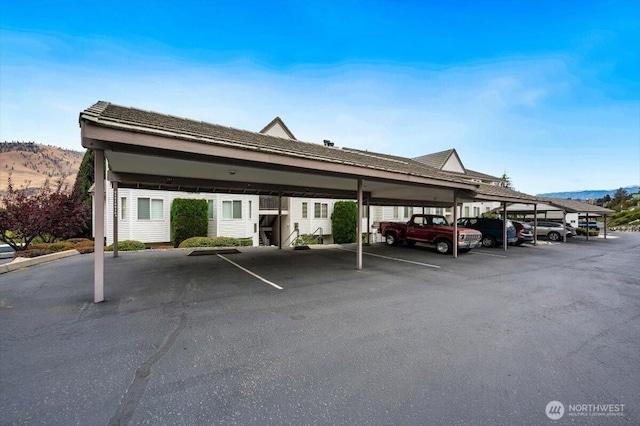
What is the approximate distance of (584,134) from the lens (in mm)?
23797

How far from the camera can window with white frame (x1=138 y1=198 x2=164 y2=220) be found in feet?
58.6

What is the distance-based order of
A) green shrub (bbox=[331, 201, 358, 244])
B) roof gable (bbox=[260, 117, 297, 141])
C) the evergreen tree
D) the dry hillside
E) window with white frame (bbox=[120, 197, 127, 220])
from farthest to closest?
the dry hillside < green shrub (bbox=[331, 201, 358, 244]) < roof gable (bbox=[260, 117, 297, 141]) < the evergreen tree < window with white frame (bbox=[120, 197, 127, 220])

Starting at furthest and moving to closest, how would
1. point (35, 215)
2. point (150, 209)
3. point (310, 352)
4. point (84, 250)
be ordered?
point (150, 209) < point (84, 250) < point (35, 215) < point (310, 352)

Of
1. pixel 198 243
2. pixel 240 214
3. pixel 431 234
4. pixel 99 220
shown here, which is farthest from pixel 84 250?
pixel 431 234

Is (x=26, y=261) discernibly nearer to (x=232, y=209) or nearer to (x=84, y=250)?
(x=84, y=250)

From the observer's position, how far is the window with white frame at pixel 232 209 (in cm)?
2025

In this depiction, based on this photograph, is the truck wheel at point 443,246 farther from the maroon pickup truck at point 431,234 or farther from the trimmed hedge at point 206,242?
the trimmed hedge at point 206,242

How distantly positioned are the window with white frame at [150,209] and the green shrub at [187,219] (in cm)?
85

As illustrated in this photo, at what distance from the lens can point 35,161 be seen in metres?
36.6

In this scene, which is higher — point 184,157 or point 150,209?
point 184,157

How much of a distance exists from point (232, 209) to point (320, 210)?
8.64 meters

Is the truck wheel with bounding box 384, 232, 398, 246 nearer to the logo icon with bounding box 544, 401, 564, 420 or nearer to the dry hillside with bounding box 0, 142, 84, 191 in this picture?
the logo icon with bounding box 544, 401, 564, 420

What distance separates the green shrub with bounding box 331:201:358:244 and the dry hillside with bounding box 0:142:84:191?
30.5m

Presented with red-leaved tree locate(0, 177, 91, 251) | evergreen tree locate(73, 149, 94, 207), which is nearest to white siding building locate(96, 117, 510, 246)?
red-leaved tree locate(0, 177, 91, 251)
